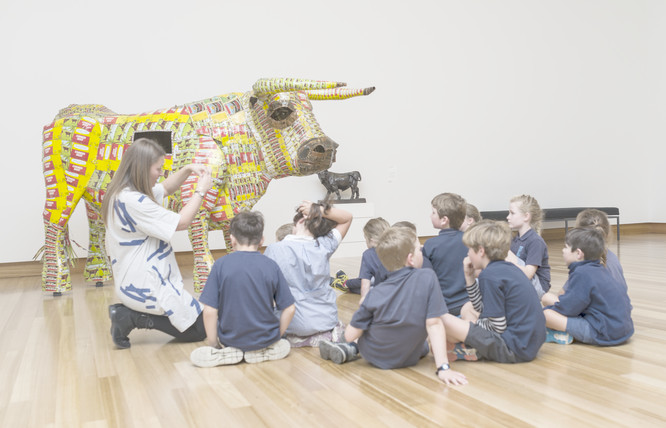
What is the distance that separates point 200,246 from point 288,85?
1.31 meters

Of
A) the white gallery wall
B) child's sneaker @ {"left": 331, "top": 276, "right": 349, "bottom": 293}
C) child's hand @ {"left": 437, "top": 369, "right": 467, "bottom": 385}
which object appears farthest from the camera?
the white gallery wall

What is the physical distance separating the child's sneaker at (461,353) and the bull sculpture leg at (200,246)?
2.10m

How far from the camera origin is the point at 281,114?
4090mm

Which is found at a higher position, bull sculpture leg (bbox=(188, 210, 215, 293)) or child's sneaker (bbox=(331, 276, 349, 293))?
bull sculpture leg (bbox=(188, 210, 215, 293))

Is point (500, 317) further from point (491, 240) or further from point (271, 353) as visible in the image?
point (271, 353)

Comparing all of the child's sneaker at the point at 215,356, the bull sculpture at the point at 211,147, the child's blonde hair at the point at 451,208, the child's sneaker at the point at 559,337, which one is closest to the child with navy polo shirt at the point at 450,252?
the child's blonde hair at the point at 451,208

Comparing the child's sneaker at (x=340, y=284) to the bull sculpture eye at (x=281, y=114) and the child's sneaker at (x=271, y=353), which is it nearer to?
the bull sculpture eye at (x=281, y=114)

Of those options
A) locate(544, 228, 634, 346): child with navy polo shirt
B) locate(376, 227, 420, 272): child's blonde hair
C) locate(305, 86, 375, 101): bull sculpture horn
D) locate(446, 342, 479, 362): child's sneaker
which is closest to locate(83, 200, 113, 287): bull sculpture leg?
locate(305, 86, 375, 101): bull sculpture horn

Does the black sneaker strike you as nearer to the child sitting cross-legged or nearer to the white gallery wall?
the child sitting cross-legged

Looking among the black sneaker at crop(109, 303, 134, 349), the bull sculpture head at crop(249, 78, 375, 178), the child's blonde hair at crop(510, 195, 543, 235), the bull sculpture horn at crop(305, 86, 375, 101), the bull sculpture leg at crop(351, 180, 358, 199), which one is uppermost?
the bull sculpture horn at crop(305, 86, 375, 101)

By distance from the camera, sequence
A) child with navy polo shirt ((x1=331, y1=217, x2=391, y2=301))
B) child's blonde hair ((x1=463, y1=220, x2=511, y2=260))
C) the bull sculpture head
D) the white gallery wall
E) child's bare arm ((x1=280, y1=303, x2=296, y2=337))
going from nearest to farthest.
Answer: child's blonde hair ((x1=463, y1=220, x2=511, y2=260)), child's bare arm ((x1=280, y1=303, x2=296, y2=337)), child with navy polo shirt ((x1=331, y1=217, x2=391, y2=301)), the bull sculpture head, the white gallery wall

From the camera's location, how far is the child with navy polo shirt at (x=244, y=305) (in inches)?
104

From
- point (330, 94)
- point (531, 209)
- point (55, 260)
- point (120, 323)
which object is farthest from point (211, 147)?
point (531, 209)

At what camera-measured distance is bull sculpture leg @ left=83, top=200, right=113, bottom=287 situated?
5.22 m
